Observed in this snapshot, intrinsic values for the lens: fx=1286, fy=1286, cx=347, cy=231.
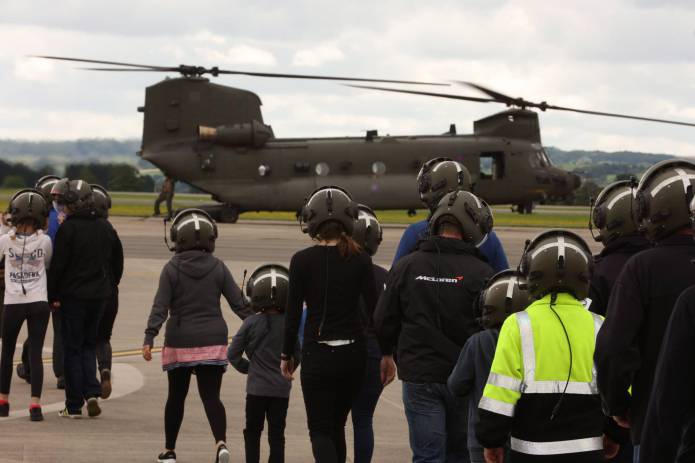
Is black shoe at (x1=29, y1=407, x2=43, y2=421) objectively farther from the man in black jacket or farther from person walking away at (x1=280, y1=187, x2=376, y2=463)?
the man in black jacket

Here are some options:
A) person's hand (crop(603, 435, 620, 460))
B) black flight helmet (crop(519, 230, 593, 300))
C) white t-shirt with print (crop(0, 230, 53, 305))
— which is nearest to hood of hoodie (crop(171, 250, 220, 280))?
white t-shirt with print (crop(0, 230, 53, 305))

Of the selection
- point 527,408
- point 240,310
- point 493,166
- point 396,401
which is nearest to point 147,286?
point 396,401

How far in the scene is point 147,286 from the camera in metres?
21.3

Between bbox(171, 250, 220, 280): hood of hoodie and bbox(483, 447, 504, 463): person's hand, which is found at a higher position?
bbox(171, 250, 220, 280): hood of hoodie

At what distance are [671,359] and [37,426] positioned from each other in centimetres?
674

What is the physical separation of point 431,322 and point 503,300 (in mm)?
909

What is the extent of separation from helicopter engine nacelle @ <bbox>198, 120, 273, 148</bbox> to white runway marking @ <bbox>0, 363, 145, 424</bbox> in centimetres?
2547

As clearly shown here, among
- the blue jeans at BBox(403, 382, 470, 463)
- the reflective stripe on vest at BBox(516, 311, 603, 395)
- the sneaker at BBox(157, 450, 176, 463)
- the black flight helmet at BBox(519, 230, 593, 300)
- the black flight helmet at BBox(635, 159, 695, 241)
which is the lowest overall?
the sneaker at BBox(157, 450, 176, 463)

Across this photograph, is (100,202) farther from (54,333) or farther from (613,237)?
(613,237)

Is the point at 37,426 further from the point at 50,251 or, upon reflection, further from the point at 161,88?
the point at 161,88

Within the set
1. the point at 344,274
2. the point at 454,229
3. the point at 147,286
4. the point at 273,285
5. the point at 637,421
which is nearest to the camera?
the point at 637,421

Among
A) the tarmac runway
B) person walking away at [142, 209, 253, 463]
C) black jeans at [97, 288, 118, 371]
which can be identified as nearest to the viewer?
person walking away at [142, 209, 253, 463]

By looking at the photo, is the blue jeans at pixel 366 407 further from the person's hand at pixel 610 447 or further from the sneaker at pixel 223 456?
the person's hand at pixel 610 447

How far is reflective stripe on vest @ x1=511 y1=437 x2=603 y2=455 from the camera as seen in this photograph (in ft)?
17.7
